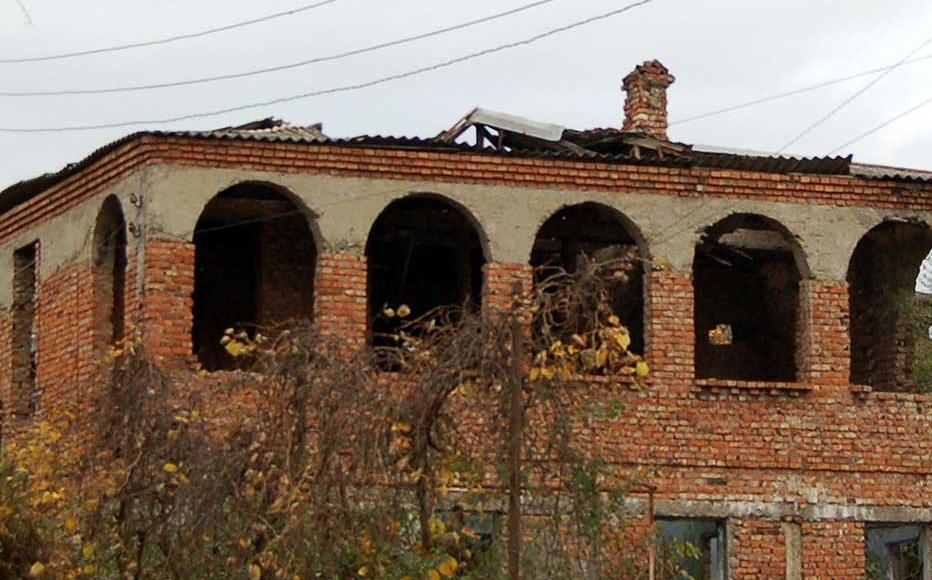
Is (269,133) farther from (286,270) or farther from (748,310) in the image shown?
(748,310)

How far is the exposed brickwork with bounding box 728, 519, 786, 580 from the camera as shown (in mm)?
21688

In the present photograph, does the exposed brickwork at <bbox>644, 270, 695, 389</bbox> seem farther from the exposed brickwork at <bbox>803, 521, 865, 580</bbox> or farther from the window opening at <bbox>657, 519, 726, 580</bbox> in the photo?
the exposed brickwork at <bbox>803, 521, 865, 580</bbox>

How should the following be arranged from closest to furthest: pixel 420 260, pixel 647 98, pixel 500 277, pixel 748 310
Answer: pixel 500 277
pixel 420 260
pixel 748 310
pixel 647 98

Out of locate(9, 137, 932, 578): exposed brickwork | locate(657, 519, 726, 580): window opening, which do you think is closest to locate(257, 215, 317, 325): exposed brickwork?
locate(9, 137, 932, 578): exposed brickwork

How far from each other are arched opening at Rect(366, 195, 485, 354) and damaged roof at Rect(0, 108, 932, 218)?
911 millimetres

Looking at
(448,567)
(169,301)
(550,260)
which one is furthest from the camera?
(550,260)

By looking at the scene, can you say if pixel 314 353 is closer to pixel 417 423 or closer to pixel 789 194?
pixel 417 423

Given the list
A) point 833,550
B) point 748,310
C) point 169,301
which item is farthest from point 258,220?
point 833,550

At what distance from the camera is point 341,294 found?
21078 mm

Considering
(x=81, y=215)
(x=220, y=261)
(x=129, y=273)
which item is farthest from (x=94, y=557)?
(x=220, y=261)

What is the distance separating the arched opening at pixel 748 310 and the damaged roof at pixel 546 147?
1961 mm

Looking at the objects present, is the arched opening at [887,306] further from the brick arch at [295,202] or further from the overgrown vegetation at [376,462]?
the overgrown vegetation at [376,462]

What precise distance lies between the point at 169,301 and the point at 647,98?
344 inches

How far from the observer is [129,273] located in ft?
68.9
